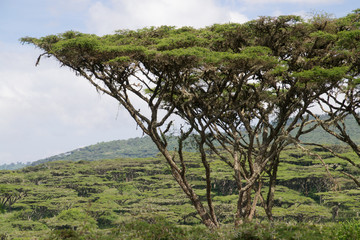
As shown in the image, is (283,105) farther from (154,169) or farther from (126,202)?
(154,169)

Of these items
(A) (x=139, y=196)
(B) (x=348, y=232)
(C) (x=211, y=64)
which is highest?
(C) (x=211, y=64)

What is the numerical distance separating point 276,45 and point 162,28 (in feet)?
11.0

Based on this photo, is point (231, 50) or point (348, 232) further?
point (231, 50)

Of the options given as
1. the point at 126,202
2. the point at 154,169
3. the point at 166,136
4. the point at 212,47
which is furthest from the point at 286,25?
the point at 154,169

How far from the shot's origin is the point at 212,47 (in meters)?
11.5

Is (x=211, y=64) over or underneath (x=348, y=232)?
over

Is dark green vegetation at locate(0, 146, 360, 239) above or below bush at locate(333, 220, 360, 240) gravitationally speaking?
below

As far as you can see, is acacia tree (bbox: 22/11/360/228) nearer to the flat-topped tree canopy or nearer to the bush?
the flat-topped tree canopy

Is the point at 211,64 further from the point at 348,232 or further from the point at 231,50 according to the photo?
the point at 348,232

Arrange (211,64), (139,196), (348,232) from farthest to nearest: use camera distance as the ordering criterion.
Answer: (139,196) < (211,64) < (348,232)

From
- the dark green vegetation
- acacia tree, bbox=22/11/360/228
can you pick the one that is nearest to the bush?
acacia tree, bbox=22/11/360/228

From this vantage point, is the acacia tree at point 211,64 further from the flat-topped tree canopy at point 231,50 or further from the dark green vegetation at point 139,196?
the dark green vegetation at point 139,196

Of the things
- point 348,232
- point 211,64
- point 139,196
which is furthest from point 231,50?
point 139,196

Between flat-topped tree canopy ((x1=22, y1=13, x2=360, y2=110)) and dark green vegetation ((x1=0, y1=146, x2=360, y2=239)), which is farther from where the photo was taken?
dark green vegetation ((x1=0, y1=146, x2=360, y2=239))
